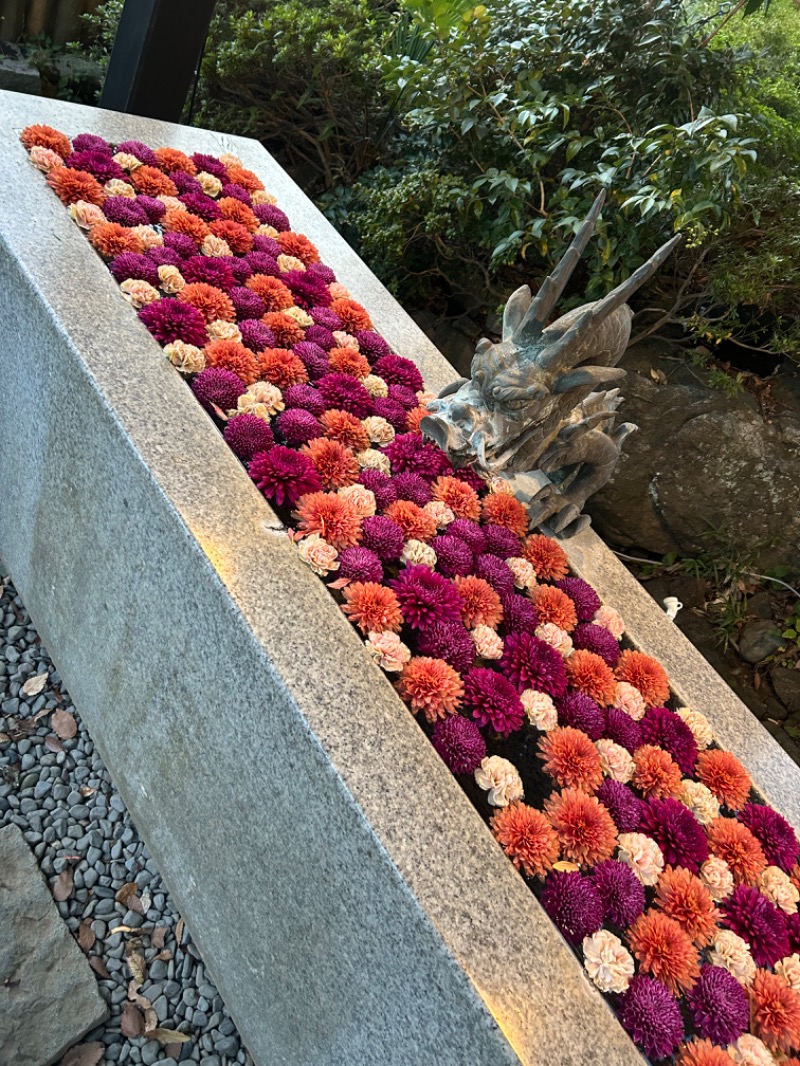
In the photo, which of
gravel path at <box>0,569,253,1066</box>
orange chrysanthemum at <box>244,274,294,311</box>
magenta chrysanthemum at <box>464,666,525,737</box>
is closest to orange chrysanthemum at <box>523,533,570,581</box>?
magenta chrysanthemum at <box>464,666,525,737</box>

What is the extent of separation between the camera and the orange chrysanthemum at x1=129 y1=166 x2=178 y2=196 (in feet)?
10.9

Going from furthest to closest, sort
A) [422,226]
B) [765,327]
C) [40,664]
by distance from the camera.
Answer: [422,226] < [765,327] < [40,664]

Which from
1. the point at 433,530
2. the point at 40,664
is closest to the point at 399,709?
the point at 433,530

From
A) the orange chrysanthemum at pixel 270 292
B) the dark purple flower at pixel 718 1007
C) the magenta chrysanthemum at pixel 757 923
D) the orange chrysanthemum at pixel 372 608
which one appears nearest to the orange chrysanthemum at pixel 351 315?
the orange chrysanthemum at pixel 270 292

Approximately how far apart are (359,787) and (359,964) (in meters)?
0.39

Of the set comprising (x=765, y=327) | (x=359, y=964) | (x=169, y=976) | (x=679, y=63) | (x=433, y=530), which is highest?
(x=679, y=63)

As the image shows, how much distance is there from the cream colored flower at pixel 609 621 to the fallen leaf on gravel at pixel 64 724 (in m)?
1.84

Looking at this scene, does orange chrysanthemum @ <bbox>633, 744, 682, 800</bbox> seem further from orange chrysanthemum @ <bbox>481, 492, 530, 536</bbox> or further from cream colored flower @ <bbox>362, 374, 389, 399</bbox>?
cream colored flower @ <bbox>362, 374, 389, 399</bbox>

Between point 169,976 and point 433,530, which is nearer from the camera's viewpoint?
point 169,976

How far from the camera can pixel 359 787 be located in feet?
5.56

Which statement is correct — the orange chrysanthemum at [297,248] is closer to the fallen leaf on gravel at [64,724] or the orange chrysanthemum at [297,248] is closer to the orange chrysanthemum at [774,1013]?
the fallen leaf on gravel at [64,724]

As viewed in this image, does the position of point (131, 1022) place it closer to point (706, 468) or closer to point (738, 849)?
point (738, 849)

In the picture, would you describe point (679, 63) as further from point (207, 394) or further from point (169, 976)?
point (169, 976)

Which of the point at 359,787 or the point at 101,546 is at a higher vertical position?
the point at 359,787
